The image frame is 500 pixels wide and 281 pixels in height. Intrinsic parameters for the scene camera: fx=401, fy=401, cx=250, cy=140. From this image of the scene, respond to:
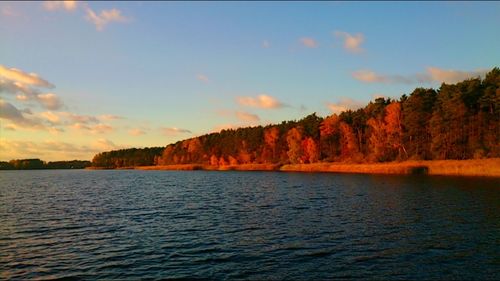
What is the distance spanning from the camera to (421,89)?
12875 centimetres

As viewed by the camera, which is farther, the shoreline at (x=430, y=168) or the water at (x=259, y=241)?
the shoreline at (x=430, y=168)

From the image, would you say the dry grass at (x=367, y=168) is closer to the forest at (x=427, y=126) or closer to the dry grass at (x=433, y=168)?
the dry grass at (x=433, y=168)

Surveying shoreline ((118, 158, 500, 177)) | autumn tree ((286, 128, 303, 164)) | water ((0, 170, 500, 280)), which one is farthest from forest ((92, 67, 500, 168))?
water ((0, 170, 500, 280))

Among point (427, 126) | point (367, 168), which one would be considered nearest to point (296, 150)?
point (367, 168)

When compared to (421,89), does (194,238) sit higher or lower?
lower

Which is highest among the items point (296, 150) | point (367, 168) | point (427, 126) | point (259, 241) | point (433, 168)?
point (427, 126)

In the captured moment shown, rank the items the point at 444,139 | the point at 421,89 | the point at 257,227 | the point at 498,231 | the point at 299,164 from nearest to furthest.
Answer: the point at 498,231 < the point at 257,227 < the point at 444,139 < the point at 421,89 < the point at 299,164

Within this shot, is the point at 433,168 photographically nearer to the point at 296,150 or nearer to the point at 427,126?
the point at 427,126

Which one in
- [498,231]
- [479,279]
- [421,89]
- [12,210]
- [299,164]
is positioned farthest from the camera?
[299,164]

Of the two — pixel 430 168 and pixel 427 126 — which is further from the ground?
pixel 427 126

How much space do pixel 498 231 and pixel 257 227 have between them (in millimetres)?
19200

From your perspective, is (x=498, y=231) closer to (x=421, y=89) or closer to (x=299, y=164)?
(x=421, y=89)

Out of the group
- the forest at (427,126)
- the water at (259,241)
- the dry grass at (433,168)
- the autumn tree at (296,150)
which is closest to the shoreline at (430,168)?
the dry grass at (433,168)

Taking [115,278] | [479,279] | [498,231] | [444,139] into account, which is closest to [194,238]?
[115,278]
